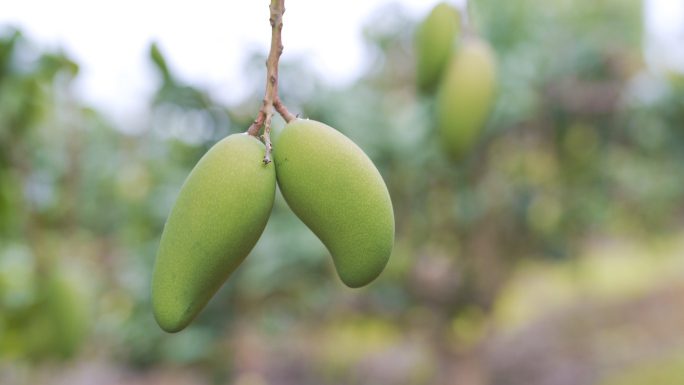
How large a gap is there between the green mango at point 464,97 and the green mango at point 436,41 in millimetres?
19

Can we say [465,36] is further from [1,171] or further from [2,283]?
[2,283]

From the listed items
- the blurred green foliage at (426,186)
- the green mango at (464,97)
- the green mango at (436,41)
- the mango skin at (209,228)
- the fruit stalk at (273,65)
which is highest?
the blurred green foliage at (426,186)

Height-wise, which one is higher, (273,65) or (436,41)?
(436,41)

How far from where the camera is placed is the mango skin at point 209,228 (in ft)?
1.13

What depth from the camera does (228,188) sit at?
34cm

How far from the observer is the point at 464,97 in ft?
2.41

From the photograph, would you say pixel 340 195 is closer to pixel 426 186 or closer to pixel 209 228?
pixel 209 228

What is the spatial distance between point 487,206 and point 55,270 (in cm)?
151

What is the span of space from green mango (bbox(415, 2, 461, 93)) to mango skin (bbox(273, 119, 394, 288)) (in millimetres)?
457

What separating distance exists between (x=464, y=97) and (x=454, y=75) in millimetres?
45

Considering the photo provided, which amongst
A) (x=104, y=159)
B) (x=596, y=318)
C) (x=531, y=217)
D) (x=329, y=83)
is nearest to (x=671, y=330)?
(x=596, y=318)

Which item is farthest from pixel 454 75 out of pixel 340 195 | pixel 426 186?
pixel 426 186

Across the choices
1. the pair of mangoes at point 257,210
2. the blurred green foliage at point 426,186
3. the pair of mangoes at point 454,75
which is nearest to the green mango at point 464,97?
the pair of mangoes at point 454,75

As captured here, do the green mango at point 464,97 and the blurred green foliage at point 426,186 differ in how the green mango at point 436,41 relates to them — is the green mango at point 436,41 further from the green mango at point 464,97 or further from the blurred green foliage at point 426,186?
the blurred green foliage at point 426,186
